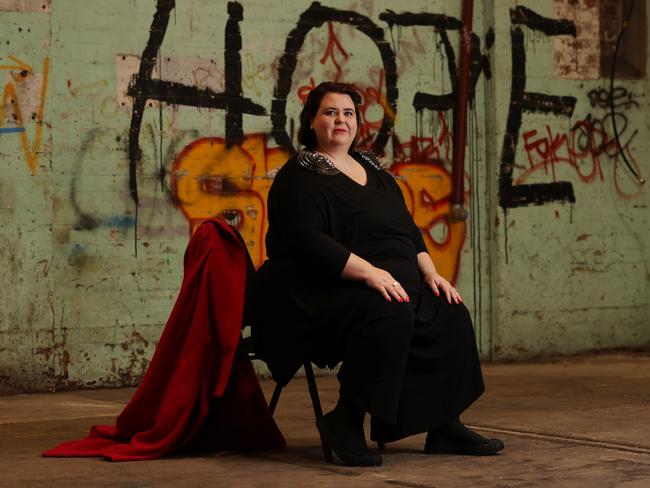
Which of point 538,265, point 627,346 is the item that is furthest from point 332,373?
point 627,346

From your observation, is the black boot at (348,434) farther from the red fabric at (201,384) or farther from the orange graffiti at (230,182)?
the orange graffiti at (230,182)

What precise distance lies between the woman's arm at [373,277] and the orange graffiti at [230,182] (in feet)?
10.2

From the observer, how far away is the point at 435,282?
495cm

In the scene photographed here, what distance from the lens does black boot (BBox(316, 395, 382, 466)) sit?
4652 mm

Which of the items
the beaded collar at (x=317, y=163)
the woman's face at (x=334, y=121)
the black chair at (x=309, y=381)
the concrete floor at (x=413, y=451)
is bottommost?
the concrete floor at (x=413, y=451)

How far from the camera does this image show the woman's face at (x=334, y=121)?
16.4 ft

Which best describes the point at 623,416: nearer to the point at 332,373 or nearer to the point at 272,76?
the point at 332,373

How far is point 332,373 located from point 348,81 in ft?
6.00

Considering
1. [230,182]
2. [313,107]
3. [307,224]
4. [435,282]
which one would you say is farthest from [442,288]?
[230,182]

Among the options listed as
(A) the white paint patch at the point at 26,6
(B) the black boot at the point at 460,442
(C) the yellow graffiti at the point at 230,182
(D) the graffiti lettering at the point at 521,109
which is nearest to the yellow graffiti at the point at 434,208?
(D) the graffiti lettering at the point at 521,109

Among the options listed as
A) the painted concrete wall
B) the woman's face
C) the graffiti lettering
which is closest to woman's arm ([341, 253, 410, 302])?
the woman's face

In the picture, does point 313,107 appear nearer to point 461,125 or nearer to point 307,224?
point 307,224

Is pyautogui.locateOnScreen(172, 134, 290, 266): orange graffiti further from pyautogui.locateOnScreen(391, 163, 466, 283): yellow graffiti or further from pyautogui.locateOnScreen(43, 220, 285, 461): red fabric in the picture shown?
pyautogui.locateOnScreen(43, 220, 285, 461): red fabric

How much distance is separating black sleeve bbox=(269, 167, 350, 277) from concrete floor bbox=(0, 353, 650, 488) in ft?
2.44
